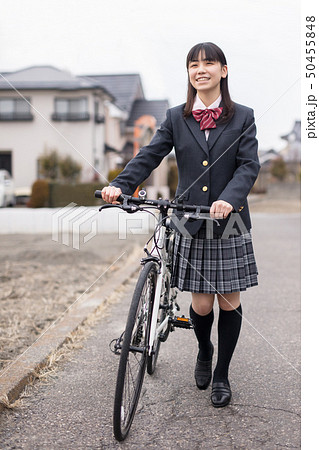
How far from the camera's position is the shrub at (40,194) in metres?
7.73

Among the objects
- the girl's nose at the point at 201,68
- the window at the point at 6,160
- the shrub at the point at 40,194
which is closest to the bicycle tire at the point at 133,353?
the girl's nose at the point at 201,68

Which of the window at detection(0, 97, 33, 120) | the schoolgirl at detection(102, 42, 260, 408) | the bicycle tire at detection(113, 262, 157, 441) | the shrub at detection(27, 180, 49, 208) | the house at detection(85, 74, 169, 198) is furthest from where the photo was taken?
the window at detection(0, 97, 33, 120)

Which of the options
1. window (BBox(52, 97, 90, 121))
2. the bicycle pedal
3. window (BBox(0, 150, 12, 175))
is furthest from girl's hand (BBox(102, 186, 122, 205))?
window (BBox(52, 97, 90, 121))

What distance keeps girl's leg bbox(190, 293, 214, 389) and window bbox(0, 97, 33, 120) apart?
8166 millimetres

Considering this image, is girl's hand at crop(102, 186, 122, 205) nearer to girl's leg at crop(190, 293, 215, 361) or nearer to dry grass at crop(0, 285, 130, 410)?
girl's leg at crop(190, 293, 215, 361)

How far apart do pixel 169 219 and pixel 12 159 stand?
264 inches

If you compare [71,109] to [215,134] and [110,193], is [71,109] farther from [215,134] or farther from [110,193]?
[110,193]

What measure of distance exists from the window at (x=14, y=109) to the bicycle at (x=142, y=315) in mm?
8142

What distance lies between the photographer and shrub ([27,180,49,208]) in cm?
773

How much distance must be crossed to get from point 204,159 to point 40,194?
6.13 m

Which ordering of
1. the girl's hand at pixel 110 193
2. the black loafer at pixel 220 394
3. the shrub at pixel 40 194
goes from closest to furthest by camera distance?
the girl's hand at pixel 110 193
the black loafer at pixel 220 394
the shrub at pixel 40 194

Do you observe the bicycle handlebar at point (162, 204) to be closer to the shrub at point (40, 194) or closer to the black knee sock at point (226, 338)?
the black knee sock at point (226, 338)

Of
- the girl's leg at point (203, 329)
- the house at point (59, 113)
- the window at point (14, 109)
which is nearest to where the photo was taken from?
the girl's leg at point (203, 329)

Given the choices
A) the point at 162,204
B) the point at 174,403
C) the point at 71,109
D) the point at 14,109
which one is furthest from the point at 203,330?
the point at 14,109
